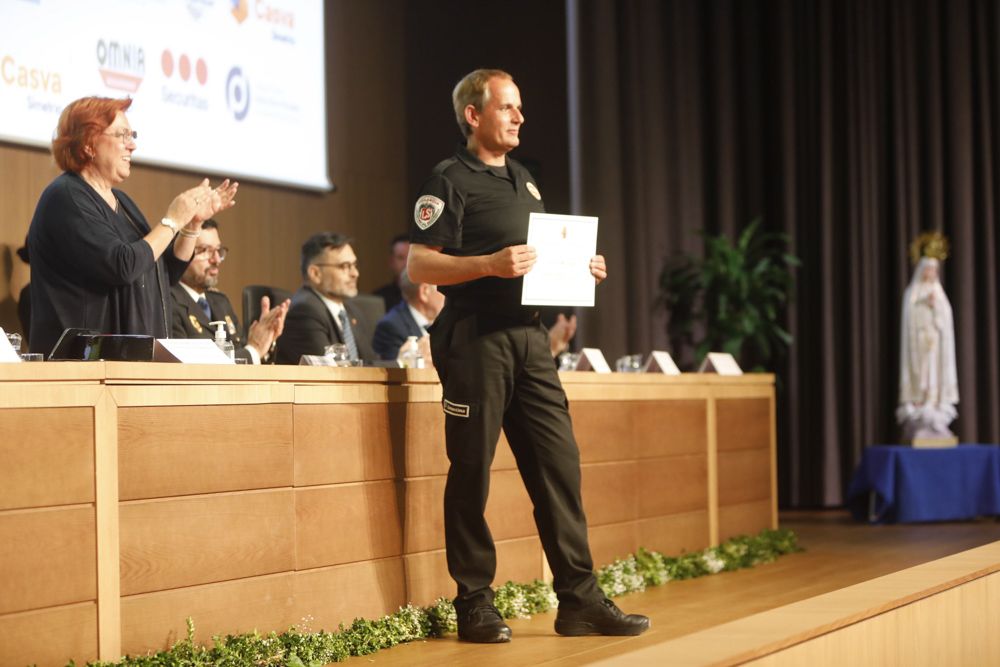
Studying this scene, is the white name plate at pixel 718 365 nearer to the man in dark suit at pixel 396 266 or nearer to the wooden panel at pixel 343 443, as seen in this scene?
the man in dark suit at pixel 396 266

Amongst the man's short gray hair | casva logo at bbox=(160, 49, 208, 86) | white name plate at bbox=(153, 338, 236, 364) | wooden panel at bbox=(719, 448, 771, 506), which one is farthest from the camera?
casva logo at bbox=(160, 49, 208, 86)

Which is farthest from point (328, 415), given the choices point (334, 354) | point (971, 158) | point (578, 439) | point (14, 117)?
point (971, 158)

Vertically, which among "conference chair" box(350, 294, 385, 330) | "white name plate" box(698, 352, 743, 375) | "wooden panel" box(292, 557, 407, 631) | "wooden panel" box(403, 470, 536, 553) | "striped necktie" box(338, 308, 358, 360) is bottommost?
"wooden panel" box(292, 557, 407, 631)

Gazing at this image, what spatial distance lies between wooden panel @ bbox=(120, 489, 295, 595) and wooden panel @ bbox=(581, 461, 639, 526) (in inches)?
58.2

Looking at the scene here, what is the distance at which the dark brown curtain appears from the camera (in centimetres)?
791

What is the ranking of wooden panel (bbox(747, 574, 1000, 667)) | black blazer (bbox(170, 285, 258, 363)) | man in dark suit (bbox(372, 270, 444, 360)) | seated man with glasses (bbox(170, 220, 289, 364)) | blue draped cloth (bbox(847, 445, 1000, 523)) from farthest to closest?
blue draped cloth (bbox(847, 445, 1000, 523)), man in dark suit (bbox(372, 270, 444, 360)), black blazer (bbox(170, 285, 258, 363)), seated man with glasses (bbox(170, 220, 289, 364)), wooden panel (bbox(747, 574, 1000, 667))

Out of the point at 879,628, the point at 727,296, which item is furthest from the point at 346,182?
the point at 879,628

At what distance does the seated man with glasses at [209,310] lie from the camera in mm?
4059

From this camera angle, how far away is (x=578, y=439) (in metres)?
4.50

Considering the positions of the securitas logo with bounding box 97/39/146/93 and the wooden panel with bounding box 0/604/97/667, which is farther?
the securitas logo with bounding box 97/39/146/93

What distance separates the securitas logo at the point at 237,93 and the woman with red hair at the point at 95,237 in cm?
294

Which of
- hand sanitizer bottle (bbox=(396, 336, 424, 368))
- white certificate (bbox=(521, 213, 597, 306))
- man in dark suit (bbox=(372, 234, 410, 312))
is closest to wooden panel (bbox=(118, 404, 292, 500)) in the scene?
white certificate (bbox=(521, 213, 597, 306))

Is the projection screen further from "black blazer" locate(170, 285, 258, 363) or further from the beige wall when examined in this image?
"black blazer" locate(170, 285, 258, 363)

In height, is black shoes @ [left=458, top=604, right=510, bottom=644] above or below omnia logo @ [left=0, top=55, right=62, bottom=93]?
below
